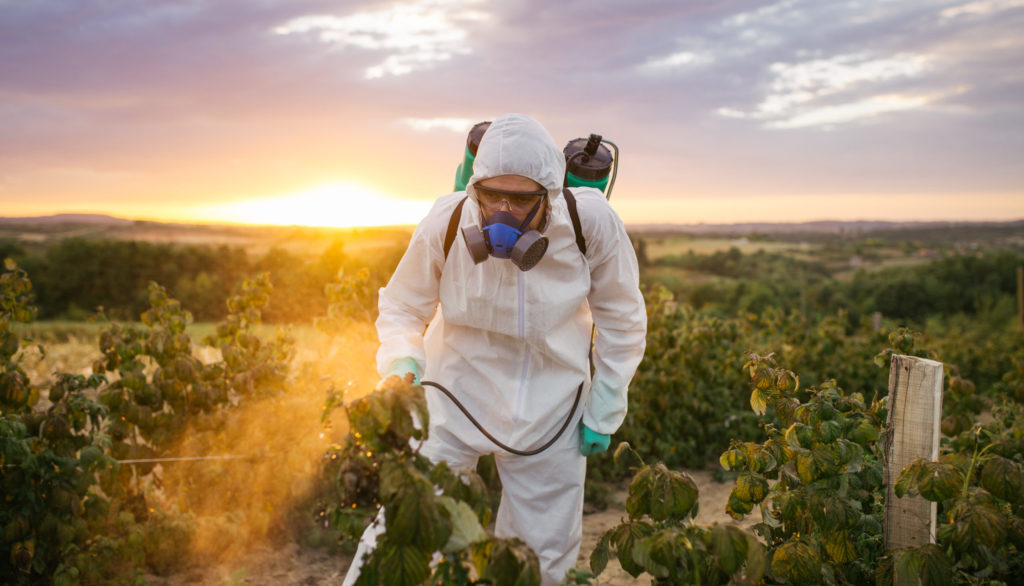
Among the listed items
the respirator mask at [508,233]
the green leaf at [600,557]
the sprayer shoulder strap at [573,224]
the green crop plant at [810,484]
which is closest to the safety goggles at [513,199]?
the respirator mask at [508,233]

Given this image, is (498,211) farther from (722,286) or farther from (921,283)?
(921,283)

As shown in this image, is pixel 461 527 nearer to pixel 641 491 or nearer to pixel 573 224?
pixel 641 491

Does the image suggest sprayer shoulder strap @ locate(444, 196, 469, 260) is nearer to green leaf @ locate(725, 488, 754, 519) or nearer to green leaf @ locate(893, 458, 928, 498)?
green leaf @ locate(725, 488, 754, 519)

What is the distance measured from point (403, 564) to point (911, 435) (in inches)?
65.3

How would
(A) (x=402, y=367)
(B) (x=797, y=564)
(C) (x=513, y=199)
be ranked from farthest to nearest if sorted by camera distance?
(A) (x=402, y=367), (C) (x=513, y=199), (B) (x=797, y=564)

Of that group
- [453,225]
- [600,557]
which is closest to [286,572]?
[453,225]

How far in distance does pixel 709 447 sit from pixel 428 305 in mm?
3593

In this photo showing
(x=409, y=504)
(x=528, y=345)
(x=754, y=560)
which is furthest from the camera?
(x=528, y=345)

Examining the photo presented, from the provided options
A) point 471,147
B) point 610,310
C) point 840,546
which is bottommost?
point 840,546

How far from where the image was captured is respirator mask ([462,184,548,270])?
72.0 inches

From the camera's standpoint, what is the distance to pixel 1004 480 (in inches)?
57.5

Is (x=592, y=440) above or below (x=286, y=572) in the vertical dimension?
above

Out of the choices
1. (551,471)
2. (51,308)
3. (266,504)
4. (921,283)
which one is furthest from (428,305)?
(921,283)

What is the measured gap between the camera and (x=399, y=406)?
1.08m
